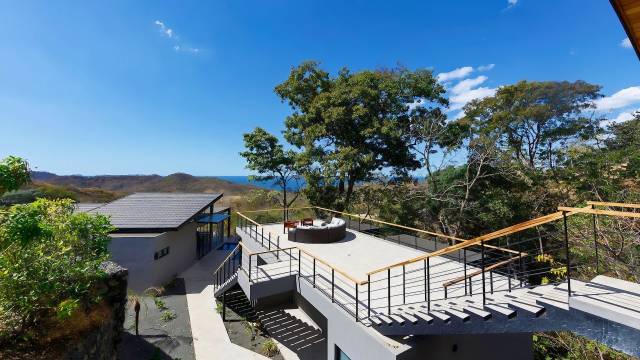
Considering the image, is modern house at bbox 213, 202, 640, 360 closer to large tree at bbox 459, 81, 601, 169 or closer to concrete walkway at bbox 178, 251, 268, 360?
concrete walkway at bbox 178, 251, 268, 360

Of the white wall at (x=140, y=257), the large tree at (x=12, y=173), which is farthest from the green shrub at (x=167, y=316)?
the large tree at (x=12, y=173)

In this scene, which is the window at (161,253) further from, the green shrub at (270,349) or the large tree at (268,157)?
A: the green shrub at (270,349)

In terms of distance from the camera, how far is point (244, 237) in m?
12.8

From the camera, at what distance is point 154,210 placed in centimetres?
1611

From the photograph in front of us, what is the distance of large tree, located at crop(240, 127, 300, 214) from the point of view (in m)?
19.1

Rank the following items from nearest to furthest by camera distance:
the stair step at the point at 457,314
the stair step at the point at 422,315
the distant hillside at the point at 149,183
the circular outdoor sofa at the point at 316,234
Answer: the stair step at the point at 457,314 < the stair step at the point at 422,315 < the circular outdoor sofa at the point at 316,234 < the distant hillside at the point at 149,183

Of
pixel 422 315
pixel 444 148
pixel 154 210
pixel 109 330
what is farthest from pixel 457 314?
pixel 154 210

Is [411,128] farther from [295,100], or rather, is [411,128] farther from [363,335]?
[363,335]

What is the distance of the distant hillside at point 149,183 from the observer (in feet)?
193

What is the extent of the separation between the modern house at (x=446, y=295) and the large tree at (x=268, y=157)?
8046 millimetres

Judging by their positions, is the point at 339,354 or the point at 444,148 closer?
the point at 339,354

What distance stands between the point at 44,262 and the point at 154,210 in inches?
480

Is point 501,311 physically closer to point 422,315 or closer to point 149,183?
point 422,315

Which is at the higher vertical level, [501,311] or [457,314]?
→ [501,311]
